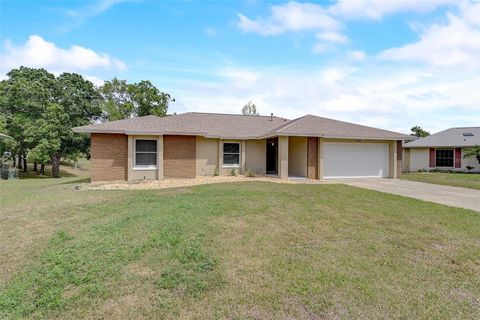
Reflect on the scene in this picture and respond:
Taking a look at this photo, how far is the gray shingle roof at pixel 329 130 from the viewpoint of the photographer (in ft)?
54.4

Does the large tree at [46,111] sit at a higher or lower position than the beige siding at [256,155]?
higher

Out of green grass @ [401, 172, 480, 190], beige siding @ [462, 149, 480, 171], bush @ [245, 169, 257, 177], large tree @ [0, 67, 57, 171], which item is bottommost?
green grass @ [401, 172, 480, 190]

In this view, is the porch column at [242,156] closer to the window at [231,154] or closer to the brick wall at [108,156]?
the window at [231,154]

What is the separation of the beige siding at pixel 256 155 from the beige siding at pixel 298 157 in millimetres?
1888

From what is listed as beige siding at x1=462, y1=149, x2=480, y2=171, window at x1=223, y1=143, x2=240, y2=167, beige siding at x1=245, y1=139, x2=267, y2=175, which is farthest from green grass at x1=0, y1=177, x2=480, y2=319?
beige siding at x1=462, y1=149, x2=480, y2=171

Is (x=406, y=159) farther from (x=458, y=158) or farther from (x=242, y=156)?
(x=242, y=156)

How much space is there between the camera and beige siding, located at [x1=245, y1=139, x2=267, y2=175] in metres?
19.4

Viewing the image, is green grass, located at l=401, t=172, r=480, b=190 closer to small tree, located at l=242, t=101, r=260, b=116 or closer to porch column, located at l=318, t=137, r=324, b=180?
porch column, located at l=318, t=137, r=324, b=180

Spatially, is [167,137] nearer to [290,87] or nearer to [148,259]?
[148,259]

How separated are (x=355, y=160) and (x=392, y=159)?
2588 mm

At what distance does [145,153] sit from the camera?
1577 cm

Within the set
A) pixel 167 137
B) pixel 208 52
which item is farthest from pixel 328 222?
pixel 208 52

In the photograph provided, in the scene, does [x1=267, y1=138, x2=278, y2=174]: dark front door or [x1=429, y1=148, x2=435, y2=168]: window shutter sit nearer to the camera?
[x1=267, y1=138, x2=278, y2=174]: dark front door

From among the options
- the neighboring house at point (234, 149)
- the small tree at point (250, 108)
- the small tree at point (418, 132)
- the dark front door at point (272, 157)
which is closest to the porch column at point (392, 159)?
the neighboring house at point (234, 149)
